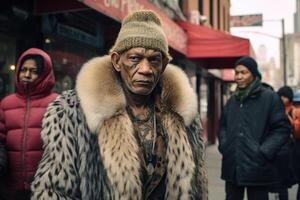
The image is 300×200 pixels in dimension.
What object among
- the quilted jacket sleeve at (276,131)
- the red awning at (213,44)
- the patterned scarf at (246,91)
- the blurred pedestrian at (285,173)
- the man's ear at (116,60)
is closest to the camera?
the man's ear at (116,60)

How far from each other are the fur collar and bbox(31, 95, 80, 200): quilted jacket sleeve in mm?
107

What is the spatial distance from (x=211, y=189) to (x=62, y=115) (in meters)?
6.89

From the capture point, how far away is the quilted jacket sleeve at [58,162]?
202cm

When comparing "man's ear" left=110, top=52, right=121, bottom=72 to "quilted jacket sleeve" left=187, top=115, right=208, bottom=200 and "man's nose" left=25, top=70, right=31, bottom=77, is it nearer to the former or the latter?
"quilted jacket sleeve" left=187, top=115, right=208, bottom=200

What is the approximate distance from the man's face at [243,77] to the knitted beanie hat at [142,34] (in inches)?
101

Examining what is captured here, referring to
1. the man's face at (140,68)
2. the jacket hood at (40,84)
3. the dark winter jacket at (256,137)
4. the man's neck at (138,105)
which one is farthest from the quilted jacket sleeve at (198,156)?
the dark winter jacket at (256,137)

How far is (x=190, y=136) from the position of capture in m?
2.40

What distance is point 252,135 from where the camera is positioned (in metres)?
4.57

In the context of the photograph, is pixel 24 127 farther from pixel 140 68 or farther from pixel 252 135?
pixel 252 135

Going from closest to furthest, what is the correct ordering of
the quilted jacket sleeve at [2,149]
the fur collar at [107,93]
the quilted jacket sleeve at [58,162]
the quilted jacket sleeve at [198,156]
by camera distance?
the quilted jacket sleeve at [58,162]
the fur collar at [107,93]
the quilted jacket sleeve at [198,156]
the quilted jacket sleeve at [2,149]

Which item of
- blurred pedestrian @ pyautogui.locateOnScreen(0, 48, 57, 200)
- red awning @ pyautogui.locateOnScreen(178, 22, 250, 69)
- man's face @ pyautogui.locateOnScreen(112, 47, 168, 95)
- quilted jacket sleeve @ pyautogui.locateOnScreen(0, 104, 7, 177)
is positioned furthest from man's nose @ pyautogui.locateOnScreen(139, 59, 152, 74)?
red awning @ pyautogui.locateOnScreen(178, 22, 250, 69)

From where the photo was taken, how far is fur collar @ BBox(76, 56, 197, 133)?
212 cm

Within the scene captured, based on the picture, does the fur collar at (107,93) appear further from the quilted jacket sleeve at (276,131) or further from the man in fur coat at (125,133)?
Answer: the quilted jacket sleeve at (276,131)

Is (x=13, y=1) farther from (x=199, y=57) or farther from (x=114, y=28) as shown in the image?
(x=199, y=57)
